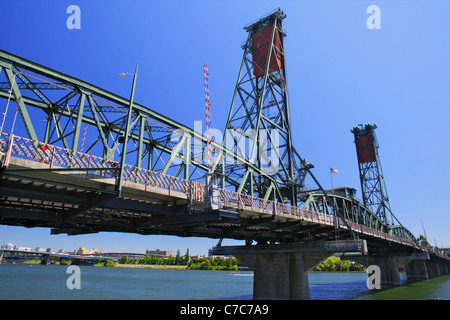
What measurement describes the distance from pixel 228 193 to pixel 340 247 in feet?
56.3

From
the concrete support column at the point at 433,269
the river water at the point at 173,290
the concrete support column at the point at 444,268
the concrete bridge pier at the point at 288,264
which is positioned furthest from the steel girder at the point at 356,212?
the concrete support column at the point at 444,268

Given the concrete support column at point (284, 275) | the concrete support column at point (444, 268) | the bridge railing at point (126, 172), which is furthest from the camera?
the concrete support column at point (444, 268)

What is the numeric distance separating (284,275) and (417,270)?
9197 centimetres

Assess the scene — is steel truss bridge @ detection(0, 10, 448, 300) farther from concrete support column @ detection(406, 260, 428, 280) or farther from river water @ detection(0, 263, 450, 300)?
concrete support column @ detection(406, 260, 428, 280)

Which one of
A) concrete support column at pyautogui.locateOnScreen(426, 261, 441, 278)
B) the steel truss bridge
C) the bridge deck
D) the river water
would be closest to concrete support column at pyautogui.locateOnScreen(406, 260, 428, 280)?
the river water

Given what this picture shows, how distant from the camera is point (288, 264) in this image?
3500 centimetres

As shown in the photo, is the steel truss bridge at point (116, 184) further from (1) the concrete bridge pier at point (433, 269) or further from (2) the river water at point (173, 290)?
(1) the concrete bridge pier at point (433, 269)

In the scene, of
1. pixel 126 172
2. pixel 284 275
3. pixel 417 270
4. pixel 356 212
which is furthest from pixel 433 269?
pixel 126 172

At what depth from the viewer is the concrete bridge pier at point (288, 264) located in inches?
1308

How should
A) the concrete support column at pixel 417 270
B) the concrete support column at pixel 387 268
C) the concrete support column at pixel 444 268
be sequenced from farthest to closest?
the concrete support column at pixel 444 268, the concrete support column at pixel 417 270, the concrete support column at pixel 387 268

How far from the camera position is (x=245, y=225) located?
1133 inches

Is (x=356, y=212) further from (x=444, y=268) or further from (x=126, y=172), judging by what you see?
(x=444, y=268)
